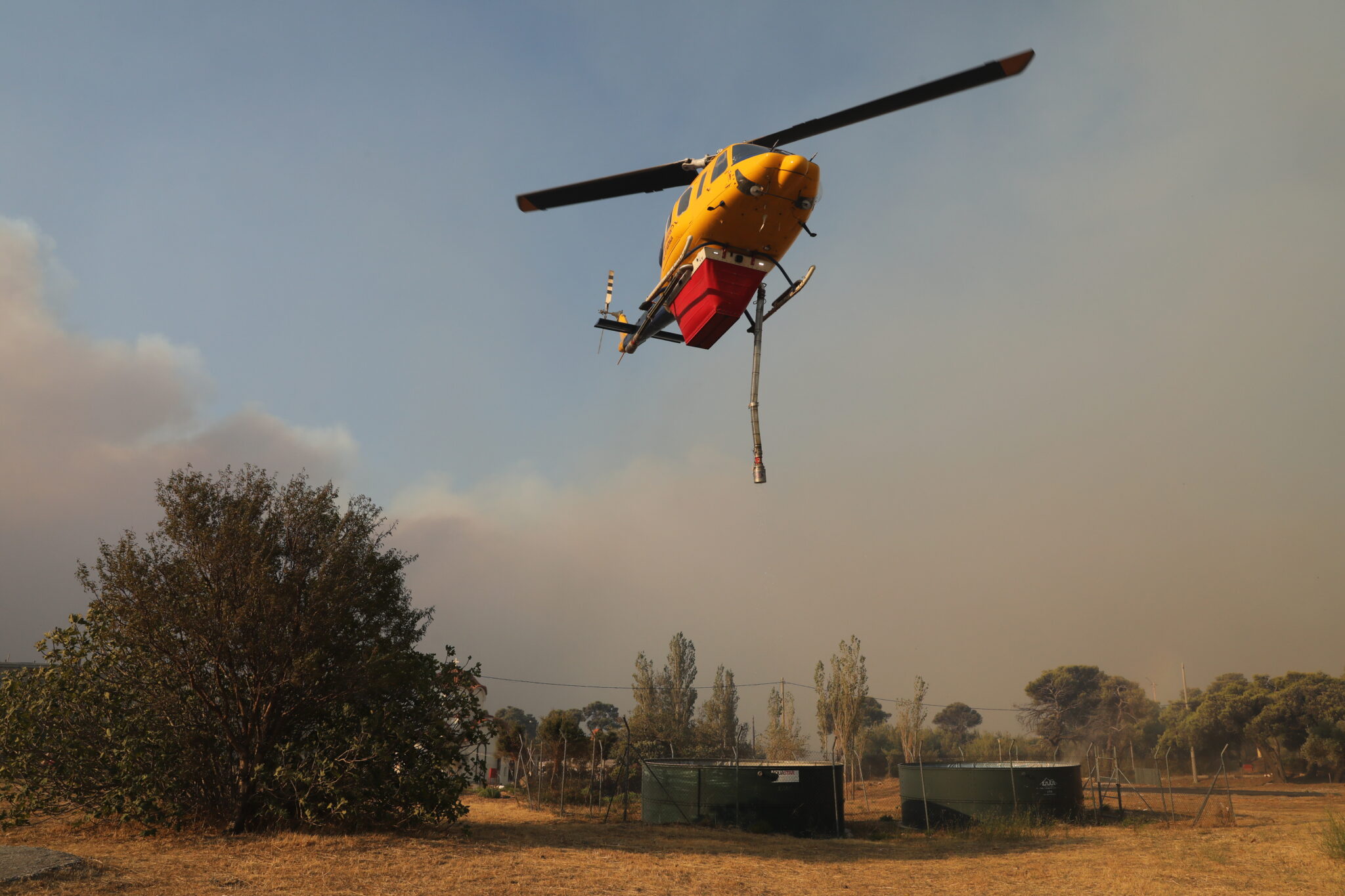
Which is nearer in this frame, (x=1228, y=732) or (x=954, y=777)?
(x=954, y=777)

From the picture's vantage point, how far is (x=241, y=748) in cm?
1418

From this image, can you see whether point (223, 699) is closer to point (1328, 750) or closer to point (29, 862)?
point (29, 862)

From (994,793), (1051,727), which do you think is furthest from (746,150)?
(1051,727)

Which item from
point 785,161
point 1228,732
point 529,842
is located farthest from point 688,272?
point 1228,732

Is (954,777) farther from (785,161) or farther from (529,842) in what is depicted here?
(785,161)

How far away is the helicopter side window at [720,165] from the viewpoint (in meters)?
12.7

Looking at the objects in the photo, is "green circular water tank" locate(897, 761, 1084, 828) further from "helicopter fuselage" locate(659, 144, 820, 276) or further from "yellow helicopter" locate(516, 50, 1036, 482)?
"helicopter fuselage" locate(659, 144, 820, 276)

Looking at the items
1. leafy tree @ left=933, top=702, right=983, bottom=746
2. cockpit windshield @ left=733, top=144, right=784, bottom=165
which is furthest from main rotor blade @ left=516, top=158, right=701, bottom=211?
leafy tree @ left=933, top=702, right=983, bottom=746

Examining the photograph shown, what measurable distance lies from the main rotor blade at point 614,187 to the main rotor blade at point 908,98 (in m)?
1.75

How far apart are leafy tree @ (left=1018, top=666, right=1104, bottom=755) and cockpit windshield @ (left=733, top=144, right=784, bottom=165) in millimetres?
70489

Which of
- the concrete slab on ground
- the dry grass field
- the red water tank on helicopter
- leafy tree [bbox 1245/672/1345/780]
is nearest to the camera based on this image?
the concrete slab on ground

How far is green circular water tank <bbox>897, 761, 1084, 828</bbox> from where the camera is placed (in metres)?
20.8

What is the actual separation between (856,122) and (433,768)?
13.7 metres

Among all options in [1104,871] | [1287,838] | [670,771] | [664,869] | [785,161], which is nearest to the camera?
[785,161]
